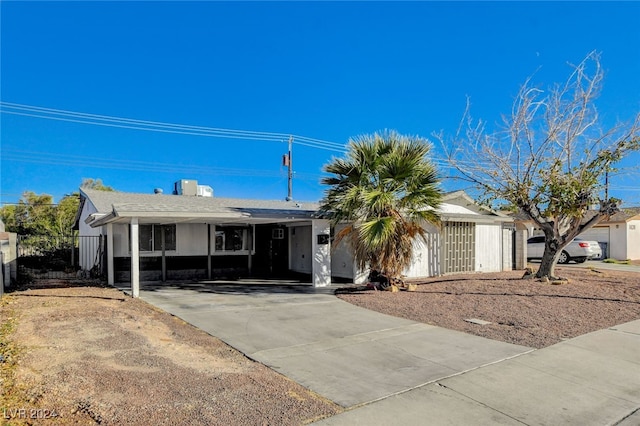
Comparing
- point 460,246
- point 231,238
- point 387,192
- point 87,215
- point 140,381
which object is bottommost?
point 140,381

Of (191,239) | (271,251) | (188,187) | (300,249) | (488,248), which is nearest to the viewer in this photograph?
(191,239)

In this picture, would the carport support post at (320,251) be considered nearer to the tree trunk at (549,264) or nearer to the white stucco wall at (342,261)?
the white stucco wall at (342,261)

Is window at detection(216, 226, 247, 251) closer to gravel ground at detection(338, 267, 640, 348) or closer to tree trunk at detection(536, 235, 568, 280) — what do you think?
gravel ground at detection(338, 267, 640, 348)

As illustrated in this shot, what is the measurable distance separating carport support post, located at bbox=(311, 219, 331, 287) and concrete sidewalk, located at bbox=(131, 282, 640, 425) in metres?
4.02

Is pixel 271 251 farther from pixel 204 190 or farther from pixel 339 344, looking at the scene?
pixel 339 344

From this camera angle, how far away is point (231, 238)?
15.6 meters

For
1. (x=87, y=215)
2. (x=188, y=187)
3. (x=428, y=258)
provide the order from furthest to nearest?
(x=188, y=187)
(x=87, y=215)
(x=428, y=258)

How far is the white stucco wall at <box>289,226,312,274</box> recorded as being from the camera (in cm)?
1599

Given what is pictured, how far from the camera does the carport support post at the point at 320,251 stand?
1271cm

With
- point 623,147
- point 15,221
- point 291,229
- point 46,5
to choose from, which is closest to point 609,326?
point 623,147

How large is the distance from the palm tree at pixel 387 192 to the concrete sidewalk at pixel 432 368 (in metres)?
2.99

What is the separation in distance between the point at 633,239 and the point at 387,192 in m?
23.8

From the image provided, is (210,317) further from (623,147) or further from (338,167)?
(623,147)

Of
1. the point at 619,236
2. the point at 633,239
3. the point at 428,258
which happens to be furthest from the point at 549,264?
the point at 633,239
